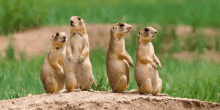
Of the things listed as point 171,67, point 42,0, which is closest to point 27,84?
point 171,67

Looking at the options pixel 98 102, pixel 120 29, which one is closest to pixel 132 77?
pixel 120 29

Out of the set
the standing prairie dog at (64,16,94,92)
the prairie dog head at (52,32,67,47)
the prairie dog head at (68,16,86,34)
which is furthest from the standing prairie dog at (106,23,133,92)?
the prairie dog head at (52,32,67,47)

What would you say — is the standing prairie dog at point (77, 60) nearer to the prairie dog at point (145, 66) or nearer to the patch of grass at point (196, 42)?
the prairie dog at point (145, 66)

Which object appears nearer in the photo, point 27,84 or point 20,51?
point 27,84

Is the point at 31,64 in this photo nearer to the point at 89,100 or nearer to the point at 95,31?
the point at 95,31

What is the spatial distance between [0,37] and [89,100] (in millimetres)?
8086

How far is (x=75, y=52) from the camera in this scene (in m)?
4.56

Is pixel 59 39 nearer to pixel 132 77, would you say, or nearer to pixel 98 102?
pixel 98 102

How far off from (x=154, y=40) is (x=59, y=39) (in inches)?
211

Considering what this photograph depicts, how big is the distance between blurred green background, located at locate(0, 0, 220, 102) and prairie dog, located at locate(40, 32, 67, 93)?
91 cm

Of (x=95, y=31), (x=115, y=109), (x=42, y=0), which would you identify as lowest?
(x=115, y=109)

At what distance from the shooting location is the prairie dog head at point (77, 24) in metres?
4.52

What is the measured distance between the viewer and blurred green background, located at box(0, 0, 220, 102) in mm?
6773

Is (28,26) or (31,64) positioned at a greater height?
(28,26)
